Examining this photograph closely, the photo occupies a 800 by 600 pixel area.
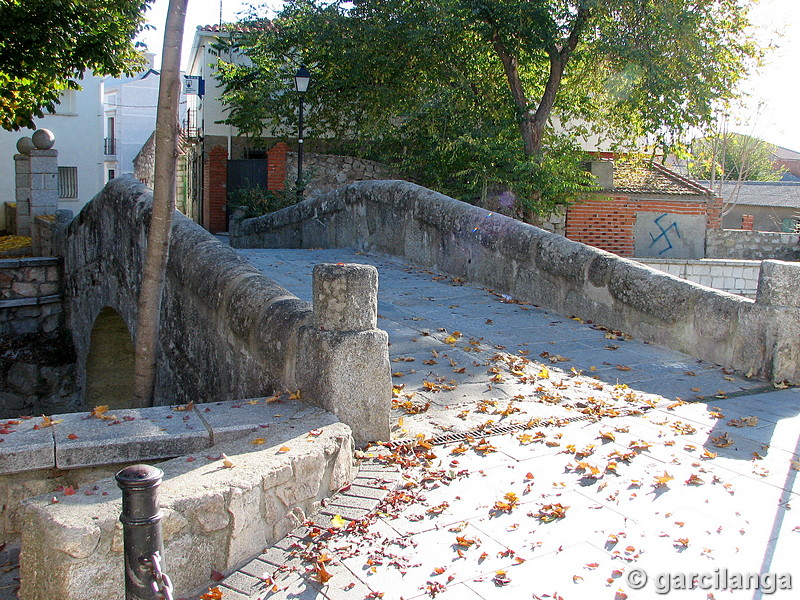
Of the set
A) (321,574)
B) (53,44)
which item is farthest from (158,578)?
(53,44)

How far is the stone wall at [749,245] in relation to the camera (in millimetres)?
18672

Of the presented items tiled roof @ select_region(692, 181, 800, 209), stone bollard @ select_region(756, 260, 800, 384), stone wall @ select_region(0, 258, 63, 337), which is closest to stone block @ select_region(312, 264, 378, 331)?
stone bollard @ select_region(756, 260, 800, 384)

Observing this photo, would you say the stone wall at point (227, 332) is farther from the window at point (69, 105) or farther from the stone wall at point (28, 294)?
the window at point (69, 105)

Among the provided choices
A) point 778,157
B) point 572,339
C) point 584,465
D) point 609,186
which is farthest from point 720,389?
point 778,157

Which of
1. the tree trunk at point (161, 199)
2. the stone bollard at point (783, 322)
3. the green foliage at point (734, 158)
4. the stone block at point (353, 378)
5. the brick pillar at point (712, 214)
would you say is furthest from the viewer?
the green foliage at point (734, 158)

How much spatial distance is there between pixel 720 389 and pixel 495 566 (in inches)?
118

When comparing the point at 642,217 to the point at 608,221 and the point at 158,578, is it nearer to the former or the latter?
the point at 608,221

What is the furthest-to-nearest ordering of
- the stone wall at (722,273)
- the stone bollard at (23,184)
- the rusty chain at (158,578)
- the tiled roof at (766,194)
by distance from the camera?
the tiled roof at (766,194) → the stone wall at (722,273) → the stone bollard at (23,184) → the rusty chain at (158,578)

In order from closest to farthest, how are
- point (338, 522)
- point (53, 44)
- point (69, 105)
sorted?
1. point (338, 522)
2. point (53, 44)
3. point (69, 105)

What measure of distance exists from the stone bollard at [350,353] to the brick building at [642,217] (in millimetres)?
13904

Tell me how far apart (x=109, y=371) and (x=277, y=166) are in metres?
7.51

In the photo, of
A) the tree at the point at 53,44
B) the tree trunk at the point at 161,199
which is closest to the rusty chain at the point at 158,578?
the tree trunk at the point at 161,199

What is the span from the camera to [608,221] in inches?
687

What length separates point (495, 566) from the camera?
9.51ft
